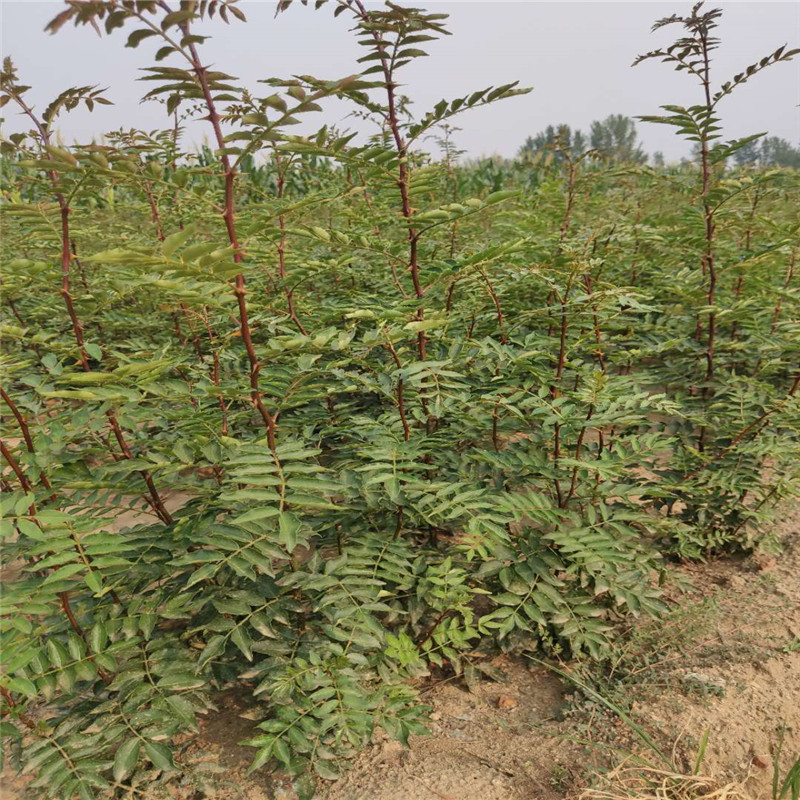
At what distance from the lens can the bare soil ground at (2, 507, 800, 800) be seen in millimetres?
1881

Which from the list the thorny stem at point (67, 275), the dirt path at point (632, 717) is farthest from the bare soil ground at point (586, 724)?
the thorny stem at point (67, 275)

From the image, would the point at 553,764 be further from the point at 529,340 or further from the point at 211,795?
the point at 529,340

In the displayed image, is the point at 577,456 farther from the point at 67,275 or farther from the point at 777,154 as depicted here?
the point at 777,154

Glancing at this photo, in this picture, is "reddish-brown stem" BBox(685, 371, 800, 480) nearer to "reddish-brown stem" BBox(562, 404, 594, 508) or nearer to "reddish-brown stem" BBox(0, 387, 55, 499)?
"reddish-brown stem" BBox(562, 404, 594, 508)

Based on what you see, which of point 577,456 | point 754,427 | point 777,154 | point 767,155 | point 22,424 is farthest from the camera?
point 777,154

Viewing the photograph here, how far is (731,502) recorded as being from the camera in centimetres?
278

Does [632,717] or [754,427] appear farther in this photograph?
[754,427]

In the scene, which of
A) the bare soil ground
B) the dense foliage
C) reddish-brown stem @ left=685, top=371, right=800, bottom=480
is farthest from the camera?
reddish-brown stem @ left=685, top=371, right=800, bottom=480

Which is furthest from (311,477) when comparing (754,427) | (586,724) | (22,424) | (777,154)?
(777,154)

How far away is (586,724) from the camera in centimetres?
206

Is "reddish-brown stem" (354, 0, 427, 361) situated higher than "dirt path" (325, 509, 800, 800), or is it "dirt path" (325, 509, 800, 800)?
"reddish-brown stem" (354, 0, 427, 361)

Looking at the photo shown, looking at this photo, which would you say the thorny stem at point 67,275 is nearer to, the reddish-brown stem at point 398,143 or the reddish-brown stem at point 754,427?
the reddish-brown stem at point 398,143

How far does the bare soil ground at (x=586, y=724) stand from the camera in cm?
188

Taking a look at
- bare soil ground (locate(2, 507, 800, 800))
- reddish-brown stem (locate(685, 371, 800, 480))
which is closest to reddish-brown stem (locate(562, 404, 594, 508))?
bare soil ground (locate(2, 507, 800, 800))
